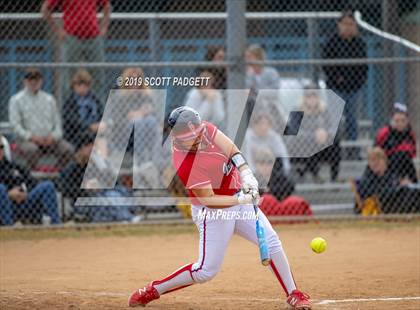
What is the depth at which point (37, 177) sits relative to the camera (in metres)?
11.0

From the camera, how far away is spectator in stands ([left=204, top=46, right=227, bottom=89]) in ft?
37.1

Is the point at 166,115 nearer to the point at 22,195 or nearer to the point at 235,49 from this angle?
the point at 235,49

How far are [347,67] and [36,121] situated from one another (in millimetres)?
4110

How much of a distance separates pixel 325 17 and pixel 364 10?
1980mm

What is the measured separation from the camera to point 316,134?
37.9 feet

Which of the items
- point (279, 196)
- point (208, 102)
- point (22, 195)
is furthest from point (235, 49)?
point (22, 195)

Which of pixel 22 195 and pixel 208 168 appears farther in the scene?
pixel 22 195

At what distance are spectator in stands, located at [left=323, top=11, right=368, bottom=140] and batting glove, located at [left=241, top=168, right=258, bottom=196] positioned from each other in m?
5.37

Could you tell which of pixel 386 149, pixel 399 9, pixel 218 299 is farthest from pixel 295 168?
pixel 218 299

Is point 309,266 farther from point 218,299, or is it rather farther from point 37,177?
point 37,177

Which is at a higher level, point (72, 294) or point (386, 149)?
point (386, 149)

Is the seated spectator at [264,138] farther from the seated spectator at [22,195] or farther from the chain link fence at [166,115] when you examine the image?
the seated spectator at [22,195]

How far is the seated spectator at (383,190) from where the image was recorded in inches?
443

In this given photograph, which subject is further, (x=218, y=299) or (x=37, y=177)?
(x=37, y=177)
